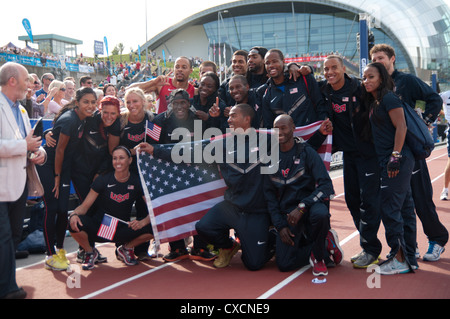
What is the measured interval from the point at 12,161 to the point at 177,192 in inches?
86.9

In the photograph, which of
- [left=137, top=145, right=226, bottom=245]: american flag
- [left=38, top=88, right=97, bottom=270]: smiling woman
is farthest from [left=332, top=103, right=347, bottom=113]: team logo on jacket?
[left=38, top=88, right=97, bottom=270]: smiling woman

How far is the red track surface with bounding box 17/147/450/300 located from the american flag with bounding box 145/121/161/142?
5.43ft

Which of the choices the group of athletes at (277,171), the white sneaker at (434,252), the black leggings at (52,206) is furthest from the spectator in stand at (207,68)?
the white sneaker at (434,252)

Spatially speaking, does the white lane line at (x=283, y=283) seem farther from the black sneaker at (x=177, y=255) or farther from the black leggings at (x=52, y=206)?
the black leggings at (x=52, y=206)

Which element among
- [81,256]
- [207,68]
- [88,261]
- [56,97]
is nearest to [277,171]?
[207,68]

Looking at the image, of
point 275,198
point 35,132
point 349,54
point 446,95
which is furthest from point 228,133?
point 349,54

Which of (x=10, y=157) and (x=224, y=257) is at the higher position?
(x=10, y=157)

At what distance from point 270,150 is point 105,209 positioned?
223cm

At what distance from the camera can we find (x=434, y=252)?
560 centimetres

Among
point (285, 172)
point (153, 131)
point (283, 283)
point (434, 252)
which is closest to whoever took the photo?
point (283, 283)

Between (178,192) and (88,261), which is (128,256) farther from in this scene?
(178,192)

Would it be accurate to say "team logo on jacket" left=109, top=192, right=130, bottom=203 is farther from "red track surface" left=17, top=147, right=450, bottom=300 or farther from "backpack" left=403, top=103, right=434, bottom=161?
"backpack" left=403, top=103, right=434, bottom=161

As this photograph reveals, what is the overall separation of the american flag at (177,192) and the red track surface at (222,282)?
489mm

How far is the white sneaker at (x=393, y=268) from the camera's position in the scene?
16.9 feet
